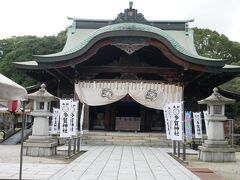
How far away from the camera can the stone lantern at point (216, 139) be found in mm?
13445

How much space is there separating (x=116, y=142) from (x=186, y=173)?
368 inches

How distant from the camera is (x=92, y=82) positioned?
2011 centimetres

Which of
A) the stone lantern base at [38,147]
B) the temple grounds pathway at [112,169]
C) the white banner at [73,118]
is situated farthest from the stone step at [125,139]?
the temple grounds pathway at [112,169]

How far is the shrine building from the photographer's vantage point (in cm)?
1902

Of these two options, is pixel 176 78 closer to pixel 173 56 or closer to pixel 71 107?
pixel 173 56

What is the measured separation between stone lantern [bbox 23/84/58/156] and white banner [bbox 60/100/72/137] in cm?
52

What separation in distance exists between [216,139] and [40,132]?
636 centimetres

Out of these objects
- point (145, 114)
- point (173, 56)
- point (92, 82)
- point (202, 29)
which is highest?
point (202, 29)

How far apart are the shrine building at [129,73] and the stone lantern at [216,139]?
206 inches

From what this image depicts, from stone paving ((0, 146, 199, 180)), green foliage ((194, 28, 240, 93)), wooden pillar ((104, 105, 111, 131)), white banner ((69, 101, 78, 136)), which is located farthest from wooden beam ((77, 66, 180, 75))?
green foliage ((194, 28, 240, 93))

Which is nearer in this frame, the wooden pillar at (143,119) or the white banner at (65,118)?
the white banner at (65,118)

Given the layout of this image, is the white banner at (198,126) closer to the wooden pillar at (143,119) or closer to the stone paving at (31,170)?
the wooden pillar at (143,119)

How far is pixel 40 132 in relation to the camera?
13.9 metres

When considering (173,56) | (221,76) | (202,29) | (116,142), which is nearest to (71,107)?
(116,142)
